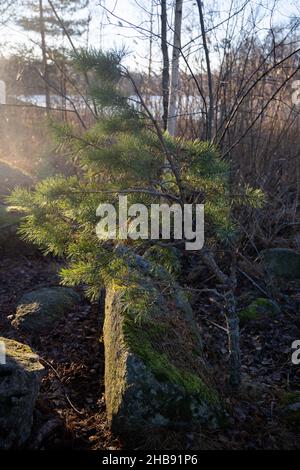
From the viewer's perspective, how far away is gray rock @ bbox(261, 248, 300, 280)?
5336 mm

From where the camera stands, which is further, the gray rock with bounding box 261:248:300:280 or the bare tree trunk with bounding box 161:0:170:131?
the gray rock with bounding box 261:248:300:280

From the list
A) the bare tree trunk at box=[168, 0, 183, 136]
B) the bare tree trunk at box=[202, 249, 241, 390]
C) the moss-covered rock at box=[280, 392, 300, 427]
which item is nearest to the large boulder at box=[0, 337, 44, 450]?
the bare tree trunk at box=[202, 249, 241, 390]

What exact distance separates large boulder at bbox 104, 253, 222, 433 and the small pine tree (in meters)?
0.32

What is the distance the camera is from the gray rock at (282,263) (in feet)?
17.5

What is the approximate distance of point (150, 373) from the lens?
2713 mm

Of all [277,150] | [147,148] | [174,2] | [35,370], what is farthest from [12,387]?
[277,150]

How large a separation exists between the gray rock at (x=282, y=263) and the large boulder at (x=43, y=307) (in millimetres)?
2326

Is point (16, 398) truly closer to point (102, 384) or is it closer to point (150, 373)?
point (150, 373)

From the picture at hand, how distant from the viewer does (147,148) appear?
2.71 metres

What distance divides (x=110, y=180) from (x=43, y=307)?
199 cm

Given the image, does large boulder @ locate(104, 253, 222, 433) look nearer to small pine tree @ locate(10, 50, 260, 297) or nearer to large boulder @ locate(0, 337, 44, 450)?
small pine tree @ locate(10, 50, 260, 297)

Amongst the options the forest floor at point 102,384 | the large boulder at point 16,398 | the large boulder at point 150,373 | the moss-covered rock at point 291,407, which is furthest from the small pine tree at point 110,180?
the moss-covered rock at point 291,407

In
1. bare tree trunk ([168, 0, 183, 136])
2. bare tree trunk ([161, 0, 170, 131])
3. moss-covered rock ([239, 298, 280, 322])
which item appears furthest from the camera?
bare tree trunk ([161, 0, 170, 131])
